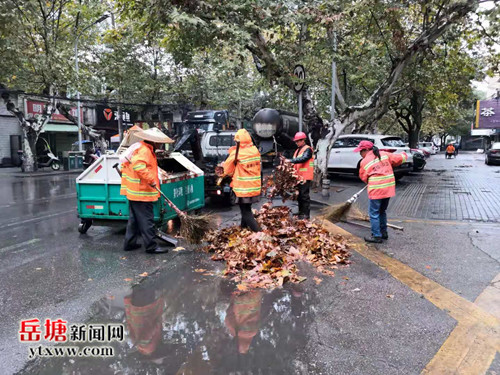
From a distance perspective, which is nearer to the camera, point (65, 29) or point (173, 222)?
point (173, 222)

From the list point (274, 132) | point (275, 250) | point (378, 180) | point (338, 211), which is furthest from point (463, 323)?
point (274, 132)

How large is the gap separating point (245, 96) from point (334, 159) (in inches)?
620

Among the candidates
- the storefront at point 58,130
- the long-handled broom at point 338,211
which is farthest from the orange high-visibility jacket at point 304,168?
the storefront at point 58,130

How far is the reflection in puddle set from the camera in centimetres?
294

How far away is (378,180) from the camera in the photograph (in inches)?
243

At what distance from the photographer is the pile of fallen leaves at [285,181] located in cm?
739

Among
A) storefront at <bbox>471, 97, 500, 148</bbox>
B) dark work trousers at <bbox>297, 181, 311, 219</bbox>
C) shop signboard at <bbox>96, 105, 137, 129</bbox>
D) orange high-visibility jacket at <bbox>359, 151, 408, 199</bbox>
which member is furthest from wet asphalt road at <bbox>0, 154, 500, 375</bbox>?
storefront at <bbox>471, 97, 500, 148</bbox>

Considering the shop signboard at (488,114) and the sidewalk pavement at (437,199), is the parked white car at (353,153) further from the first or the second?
the shop signboard at (488,114)

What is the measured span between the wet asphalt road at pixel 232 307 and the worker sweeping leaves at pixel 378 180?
38 centimetres

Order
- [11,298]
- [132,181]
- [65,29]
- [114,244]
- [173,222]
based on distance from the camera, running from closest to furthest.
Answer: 1. [11,298]
2. [132,181]
3. [114,244]
4. [173,222]
5. [65,29]

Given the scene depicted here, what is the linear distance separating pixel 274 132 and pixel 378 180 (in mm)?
12358

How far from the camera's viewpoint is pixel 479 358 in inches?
119

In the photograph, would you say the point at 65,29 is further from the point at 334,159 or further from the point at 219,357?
the point at 219,357

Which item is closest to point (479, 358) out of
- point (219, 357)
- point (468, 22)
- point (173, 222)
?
point (219, 357)
